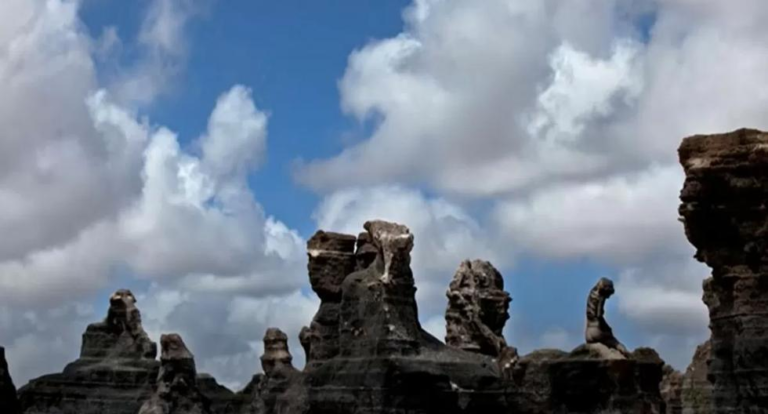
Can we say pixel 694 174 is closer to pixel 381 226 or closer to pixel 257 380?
pixel 381 226

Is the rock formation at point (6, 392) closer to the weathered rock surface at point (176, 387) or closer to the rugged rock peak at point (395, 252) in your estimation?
the weathered rock surface at point (176, 387)

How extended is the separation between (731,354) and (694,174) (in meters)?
2.77

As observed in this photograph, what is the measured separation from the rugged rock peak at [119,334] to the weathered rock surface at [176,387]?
1104 centimetres

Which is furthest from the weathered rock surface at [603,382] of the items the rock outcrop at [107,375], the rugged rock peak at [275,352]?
the rock outcrop at [107,375]

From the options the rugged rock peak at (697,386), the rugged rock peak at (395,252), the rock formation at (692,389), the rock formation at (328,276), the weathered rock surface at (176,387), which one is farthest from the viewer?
the rock formation at (328,276)

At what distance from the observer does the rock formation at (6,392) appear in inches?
1003

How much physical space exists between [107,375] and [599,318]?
19506mm

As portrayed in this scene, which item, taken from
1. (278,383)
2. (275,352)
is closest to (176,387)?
(278,383)

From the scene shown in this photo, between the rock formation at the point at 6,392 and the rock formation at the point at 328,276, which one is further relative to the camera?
the rock formation at the point at 328,276

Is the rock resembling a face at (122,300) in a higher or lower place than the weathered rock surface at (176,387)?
higher

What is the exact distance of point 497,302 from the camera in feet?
127

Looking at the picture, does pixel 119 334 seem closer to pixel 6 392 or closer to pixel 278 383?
pixel 278 383

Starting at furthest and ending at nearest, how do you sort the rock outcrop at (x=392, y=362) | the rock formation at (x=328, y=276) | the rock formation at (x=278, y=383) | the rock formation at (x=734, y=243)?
the rock formation at (x=328, y=276)
the rock formation at (x=278, y=383)
the rock outcrop at (x=392, y=362)
the rock formation at (x=734, y=243)

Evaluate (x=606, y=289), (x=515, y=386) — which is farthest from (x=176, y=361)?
(x=606, y=289)
